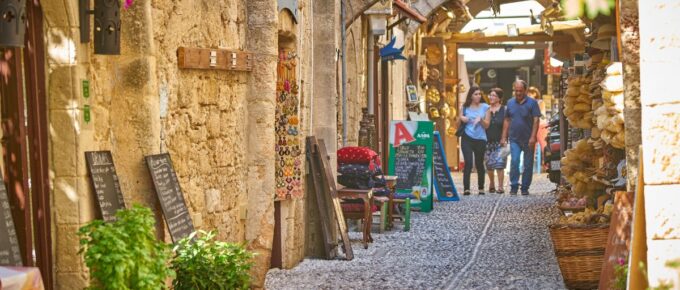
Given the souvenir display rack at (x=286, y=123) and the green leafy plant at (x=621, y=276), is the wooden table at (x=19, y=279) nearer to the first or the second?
the green leafy plant at (x=621, y=276)

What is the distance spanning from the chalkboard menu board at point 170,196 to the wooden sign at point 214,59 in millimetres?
700

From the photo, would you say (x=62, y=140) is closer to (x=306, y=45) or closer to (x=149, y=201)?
(x=149, y=201)

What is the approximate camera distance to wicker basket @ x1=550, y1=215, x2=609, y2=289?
8859 millimetres

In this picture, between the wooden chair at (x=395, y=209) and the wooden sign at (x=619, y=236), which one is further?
the wooden chair at (x=395, y=209)

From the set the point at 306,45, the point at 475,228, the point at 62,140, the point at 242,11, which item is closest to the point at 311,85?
the point at 306,45

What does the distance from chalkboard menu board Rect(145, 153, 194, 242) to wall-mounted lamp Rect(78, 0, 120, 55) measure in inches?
32.6

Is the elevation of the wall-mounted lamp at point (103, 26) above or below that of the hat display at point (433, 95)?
above

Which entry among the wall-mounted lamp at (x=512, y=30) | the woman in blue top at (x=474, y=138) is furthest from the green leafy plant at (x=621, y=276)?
the wall-mounted lamp at (x=512, y=30)

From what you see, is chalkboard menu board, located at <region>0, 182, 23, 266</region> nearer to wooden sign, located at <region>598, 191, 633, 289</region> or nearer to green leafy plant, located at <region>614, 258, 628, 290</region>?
green leafy plant, located at <region>614, 258, 628, 290</region>

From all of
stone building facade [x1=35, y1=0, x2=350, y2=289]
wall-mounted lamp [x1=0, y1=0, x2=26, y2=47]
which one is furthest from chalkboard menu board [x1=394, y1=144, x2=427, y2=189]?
wall-mounted lamp [x1=0, y1=0, x2=26, y2=47]

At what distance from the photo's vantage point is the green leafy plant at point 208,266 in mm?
7156

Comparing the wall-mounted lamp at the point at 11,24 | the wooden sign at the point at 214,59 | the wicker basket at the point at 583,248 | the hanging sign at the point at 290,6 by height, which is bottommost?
the wicker basket at the point at 583,248

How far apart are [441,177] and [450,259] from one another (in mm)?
7728

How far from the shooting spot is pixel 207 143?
8609mm
